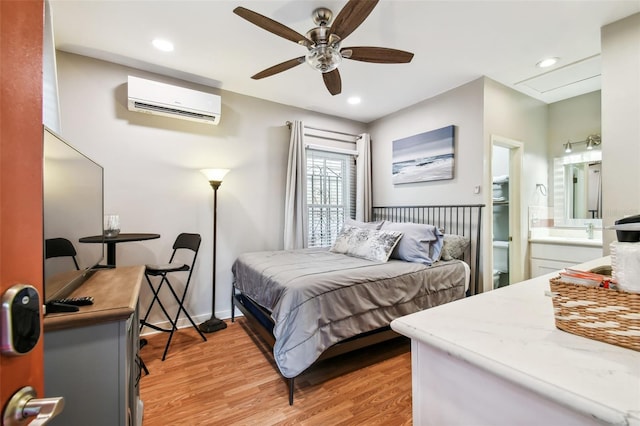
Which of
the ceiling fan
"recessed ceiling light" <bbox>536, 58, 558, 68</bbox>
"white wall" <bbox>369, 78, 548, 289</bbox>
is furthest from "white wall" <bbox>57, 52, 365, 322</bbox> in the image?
"recessed ceiling light" <bbox>536, 58, 558, 68</bbox>

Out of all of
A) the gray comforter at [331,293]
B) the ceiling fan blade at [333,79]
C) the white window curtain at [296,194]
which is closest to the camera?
the gray comforter at [331,293]

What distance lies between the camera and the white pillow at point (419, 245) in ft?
8.73

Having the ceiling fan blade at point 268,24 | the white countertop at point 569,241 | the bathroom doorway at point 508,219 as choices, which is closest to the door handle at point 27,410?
the ceiling fan blade at point 268,24

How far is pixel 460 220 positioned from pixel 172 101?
3.31 m

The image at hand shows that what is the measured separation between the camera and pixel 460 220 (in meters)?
3.15

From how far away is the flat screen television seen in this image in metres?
0.99

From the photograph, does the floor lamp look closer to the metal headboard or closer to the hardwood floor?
the hardwood floor

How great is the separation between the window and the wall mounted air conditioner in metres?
1.37

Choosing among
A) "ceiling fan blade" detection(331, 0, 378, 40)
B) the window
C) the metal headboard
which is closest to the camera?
"ceiling fan blade" detection(331, 0, 378, 40)

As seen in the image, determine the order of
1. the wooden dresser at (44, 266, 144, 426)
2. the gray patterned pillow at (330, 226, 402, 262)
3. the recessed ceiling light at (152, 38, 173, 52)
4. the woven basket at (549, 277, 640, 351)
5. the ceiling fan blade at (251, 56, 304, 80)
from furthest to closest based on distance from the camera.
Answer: the gray patterned pillow at (330, 226, 402, 262) < the recessed ceiling light at (152, 38, 173, 52) < the ceiling fan blade at (251, 56, 304, 80) < the wooden dresser at (44, 266, 144, 426) < the woven basket at (549, 277, 640, 351)

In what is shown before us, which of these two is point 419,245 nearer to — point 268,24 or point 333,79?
point 333,79

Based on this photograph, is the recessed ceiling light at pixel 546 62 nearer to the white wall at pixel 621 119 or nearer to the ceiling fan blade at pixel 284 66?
the white wall at pixel 621 119

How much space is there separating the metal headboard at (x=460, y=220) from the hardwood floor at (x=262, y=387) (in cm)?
118

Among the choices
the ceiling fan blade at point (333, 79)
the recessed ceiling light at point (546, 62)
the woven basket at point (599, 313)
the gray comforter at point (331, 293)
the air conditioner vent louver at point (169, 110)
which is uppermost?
the recessed ceiling light at point (546, 62)
